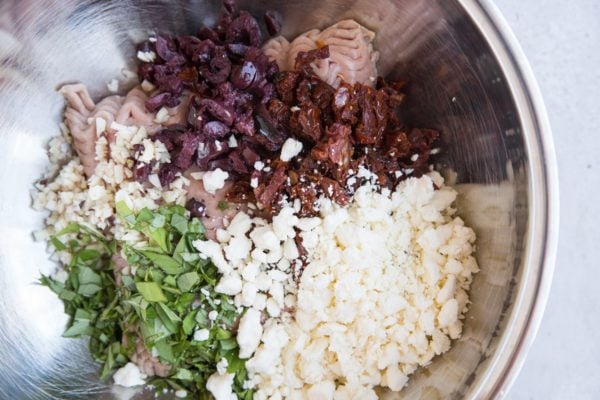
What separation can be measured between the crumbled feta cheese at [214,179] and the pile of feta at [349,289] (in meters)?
0.15

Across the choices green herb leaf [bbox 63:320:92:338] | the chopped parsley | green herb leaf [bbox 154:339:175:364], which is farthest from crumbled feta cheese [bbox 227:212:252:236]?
green herb leaf [bbox 63:320:92:338]

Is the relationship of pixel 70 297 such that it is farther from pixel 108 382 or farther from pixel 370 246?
pixel 370 246

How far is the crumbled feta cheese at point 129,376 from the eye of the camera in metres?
2.25

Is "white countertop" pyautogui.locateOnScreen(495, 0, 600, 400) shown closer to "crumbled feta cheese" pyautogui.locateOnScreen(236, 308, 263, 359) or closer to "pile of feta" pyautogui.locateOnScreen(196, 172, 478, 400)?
"pile of feta" pyautogui.locateOnScreen(196, 172, 478, 400)

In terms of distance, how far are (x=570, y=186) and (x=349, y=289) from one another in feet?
4.07

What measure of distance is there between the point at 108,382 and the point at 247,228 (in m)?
0.98

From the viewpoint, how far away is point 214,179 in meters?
2.06

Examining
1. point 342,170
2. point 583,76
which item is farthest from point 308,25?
point 583,76

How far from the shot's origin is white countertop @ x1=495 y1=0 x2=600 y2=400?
244cm

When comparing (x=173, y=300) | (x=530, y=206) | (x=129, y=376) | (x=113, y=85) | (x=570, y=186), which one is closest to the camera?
(x=530, y=206)

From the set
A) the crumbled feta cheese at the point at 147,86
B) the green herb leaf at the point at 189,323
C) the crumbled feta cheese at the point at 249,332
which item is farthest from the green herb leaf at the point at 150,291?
the crumbled feta cheese at the point at 147,86

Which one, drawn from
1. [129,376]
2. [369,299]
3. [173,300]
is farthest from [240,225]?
[129,376]

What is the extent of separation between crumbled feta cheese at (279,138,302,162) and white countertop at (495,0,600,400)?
120 centimetres

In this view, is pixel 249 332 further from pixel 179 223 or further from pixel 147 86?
pixel 147 86
